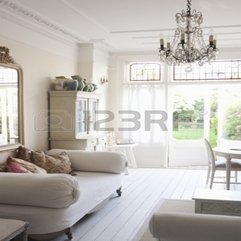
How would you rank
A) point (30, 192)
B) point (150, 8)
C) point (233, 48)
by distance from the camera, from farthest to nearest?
point (233, 48), point (150, 8), point (30, 192)

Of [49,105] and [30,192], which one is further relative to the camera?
[49,105]

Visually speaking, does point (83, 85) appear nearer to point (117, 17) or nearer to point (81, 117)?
point (81, 117)

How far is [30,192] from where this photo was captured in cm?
315

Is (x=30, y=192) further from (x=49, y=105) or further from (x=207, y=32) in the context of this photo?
(x=207, y=32)

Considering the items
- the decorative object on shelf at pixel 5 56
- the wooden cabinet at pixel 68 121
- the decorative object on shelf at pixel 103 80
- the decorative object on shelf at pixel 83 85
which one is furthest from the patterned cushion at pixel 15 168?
the decorative object on shelf at pixel 103 80

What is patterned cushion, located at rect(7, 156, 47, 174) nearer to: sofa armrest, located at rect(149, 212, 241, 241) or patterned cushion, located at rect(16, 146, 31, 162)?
patterned cushion, located at rect(16, 146, 31, 162)


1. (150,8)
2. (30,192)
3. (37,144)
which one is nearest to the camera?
(30,192)

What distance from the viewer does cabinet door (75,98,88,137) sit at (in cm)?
543

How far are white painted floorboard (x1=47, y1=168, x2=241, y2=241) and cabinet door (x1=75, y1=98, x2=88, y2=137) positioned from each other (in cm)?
115

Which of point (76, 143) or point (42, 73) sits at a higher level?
point (42, 73)

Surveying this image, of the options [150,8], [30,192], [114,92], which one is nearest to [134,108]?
[114,92]

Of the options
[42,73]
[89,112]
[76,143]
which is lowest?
[76,143]

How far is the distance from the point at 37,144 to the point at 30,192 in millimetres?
2080

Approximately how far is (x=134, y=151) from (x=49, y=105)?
262 cm
